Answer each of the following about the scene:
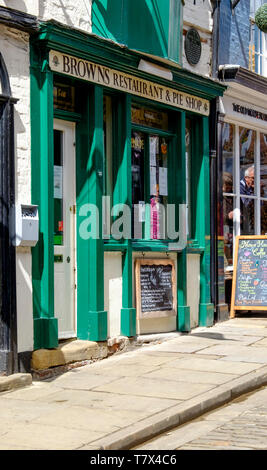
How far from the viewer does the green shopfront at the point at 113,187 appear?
8742mm

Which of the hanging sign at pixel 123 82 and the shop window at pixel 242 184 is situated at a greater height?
the hanging sign at pixel 123 82

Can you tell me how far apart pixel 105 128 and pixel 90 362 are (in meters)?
3.08

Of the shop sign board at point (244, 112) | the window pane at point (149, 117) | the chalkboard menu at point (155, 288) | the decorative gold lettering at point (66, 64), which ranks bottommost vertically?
the chalkboard menu at point (155, 288)

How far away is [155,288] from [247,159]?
403cm

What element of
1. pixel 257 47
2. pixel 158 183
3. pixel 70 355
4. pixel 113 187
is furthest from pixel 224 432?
pixel 257 47

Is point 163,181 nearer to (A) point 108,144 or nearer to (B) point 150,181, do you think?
(B) point 150,181

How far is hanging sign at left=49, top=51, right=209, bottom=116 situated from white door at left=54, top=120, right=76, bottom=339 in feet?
2.20

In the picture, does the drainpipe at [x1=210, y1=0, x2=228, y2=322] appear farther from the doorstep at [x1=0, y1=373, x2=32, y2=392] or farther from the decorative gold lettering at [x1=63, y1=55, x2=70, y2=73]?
the doorstep at [x1=0, y1=373, x2=32, y2=392]

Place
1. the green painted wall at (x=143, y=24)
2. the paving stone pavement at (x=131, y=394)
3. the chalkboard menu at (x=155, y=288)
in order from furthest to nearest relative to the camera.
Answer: the chalkboard menu at (x=155, y=288), the green painted wall at (x=143, y=24), the paving stone pavement at (x=131, y=394)

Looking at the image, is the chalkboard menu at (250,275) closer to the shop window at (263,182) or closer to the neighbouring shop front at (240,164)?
the neighbouring shop front at (240,164)

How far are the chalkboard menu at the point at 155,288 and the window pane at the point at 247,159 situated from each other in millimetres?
3164

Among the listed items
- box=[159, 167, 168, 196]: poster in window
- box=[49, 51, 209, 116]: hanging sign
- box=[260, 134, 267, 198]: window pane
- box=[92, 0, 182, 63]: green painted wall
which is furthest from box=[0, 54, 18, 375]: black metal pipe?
box=[260, 134, 267, 198]: window pane

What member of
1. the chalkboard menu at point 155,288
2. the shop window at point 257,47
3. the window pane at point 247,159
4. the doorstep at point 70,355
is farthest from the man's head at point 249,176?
the doorstep at point 70,355
